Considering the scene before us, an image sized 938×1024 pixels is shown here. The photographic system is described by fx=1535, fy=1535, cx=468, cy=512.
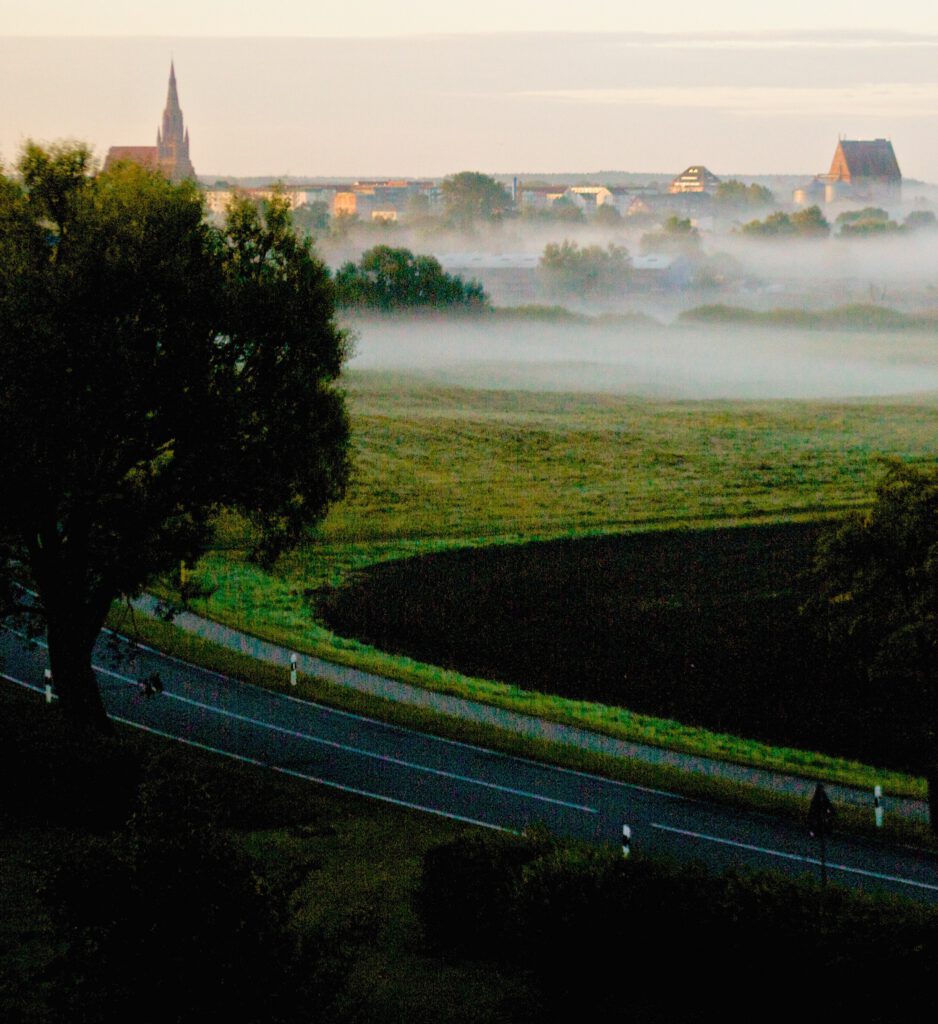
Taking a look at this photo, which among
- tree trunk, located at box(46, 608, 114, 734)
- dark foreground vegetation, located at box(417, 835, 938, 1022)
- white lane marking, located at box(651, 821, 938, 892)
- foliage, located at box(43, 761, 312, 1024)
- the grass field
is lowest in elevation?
the grass field

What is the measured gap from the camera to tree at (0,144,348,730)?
977 inches

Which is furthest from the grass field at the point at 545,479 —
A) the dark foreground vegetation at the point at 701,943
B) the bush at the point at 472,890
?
the dark foreground vegetation at the point at 701,943

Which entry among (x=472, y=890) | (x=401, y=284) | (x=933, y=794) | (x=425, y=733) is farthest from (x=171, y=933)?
(x=401, y=284)

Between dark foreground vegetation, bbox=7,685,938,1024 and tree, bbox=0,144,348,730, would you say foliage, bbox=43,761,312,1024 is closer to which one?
dark foreground vegetation, bbox=7,685,938,1024

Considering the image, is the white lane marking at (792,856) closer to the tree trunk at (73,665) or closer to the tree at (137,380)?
the tree at (137,380)

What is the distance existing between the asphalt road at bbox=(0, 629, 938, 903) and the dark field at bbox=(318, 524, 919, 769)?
7.17 metres

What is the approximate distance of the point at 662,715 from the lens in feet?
108

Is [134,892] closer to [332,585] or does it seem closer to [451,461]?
[332,585]

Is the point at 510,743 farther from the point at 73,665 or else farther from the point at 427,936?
the point at 427,936

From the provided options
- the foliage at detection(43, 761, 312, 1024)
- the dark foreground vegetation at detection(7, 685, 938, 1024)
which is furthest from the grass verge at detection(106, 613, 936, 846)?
the foliage at detection(43, 761, 312, 1024)

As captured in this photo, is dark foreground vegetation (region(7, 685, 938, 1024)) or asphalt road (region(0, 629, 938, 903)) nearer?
dark foreground vegetation (region(7, 685, 938, 1024))

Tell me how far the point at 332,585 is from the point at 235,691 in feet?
52.2

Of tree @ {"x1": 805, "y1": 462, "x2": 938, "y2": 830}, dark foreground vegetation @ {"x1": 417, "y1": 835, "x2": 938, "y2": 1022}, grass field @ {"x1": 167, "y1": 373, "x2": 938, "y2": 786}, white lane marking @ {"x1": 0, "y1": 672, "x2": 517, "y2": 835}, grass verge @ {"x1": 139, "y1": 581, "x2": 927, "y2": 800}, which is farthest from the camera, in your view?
grass field @ {"x1": 167, "y1": 373, "x2": 938, "y2": 786}

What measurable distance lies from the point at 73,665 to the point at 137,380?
492 centimetres
